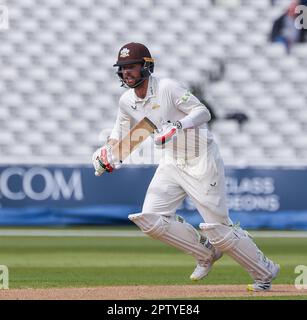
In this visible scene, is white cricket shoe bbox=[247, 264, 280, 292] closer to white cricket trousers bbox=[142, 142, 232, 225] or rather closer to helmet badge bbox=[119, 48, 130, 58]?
white cricket trousers bbox=[142, 142, 232, 225]

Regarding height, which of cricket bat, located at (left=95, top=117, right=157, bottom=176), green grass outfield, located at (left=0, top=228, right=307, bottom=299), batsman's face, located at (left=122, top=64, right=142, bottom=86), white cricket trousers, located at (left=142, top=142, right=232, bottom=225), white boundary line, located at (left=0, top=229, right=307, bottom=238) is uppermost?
batsman's face, located at (left=122, top=64, right=142, bottom=86)

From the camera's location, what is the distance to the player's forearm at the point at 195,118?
6686 millimetres

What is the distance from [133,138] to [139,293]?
112cm

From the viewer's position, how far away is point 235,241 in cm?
693

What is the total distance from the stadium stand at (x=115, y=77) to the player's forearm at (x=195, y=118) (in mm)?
7505

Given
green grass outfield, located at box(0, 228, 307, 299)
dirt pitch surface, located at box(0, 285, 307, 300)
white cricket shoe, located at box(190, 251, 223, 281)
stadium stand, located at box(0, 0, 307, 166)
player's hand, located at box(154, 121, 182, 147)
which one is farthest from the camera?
stadium stand, located at box(0, 0, 307, 166)

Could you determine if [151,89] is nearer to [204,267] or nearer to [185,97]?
[185,97]

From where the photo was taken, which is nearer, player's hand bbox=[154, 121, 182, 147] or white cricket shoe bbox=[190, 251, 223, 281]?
player's hand bbox=[154, 121, 182, 147]

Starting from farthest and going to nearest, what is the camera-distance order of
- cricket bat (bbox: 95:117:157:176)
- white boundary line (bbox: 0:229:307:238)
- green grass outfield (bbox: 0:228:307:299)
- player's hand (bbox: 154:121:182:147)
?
1. white boundary line (bbox: 0:229:307:238)
2. green grass outfield (bbox: 0:228:307:299)
3. cricket bat (bbox: 95:117:157:176)
4. player's hand (bbox: 154:121:182:147)

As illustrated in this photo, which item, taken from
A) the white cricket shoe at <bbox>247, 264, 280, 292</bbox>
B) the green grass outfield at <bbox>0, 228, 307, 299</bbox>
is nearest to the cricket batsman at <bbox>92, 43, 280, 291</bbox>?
the white cricket shoe at <bbox>247, 264, 280, 292</bbox>

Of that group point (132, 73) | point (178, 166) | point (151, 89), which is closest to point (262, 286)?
point (178, 166)

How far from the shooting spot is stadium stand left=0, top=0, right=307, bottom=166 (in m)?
14.5

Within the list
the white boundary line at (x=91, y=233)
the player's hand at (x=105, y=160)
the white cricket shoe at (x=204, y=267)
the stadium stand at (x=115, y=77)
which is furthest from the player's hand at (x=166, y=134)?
the stadium stand at (x=115, y=77)
